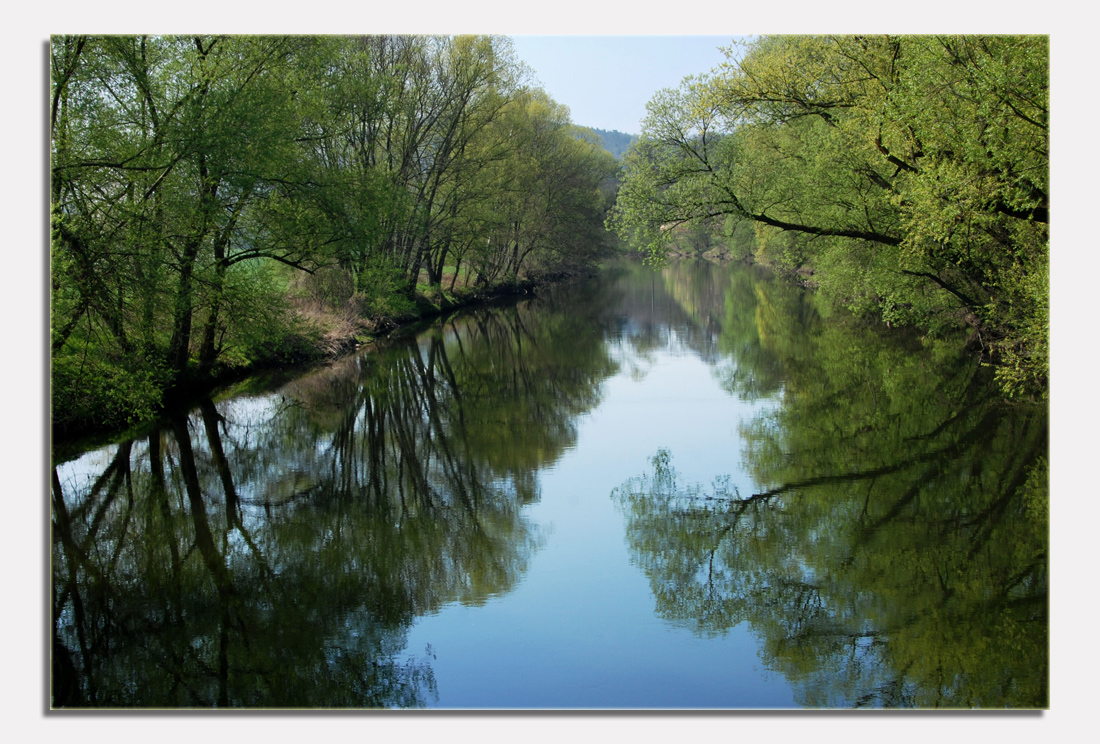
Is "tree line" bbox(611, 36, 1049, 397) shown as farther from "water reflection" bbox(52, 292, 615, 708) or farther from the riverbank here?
the riverbank

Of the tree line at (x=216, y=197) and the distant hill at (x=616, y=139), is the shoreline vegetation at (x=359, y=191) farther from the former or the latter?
the distant hill at (x=616, y=139)

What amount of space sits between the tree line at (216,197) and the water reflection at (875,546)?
778 centimetres

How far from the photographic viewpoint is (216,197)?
16.4m

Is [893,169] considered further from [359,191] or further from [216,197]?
[216,197]

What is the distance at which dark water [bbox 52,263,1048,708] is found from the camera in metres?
6.84

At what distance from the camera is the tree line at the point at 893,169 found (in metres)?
11.4

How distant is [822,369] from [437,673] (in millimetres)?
16043

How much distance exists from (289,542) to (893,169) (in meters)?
13.9

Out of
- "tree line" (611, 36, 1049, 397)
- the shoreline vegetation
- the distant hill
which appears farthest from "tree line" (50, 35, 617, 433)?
"tree line" (611, 36, 1049, 397)

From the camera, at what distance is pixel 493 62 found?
34.4 meters

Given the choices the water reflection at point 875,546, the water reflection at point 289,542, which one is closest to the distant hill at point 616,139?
the water reflection at point 289,542

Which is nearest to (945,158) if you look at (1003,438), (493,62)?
(1003,438)

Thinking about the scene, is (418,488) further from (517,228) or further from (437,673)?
(517,228)

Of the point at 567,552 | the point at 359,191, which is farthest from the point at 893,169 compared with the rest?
the point at 359,191
